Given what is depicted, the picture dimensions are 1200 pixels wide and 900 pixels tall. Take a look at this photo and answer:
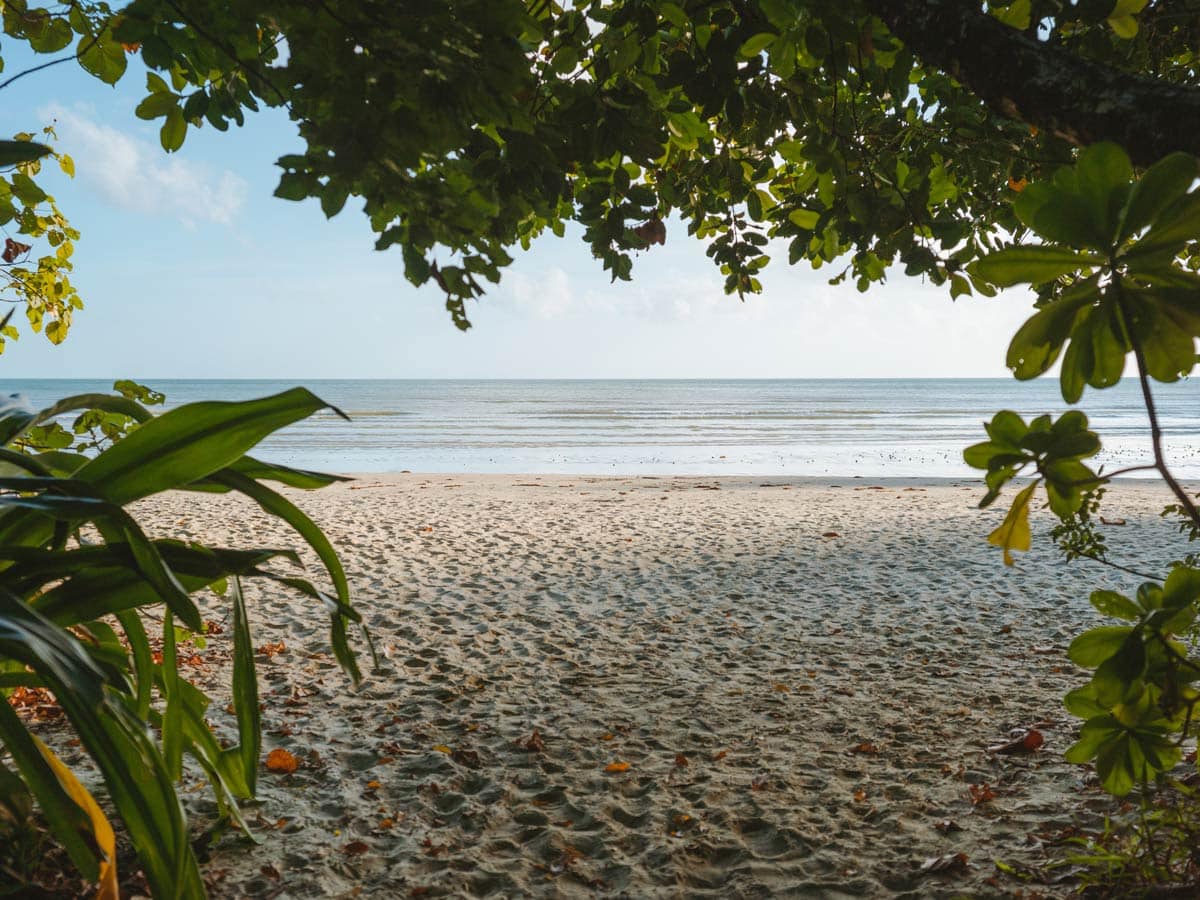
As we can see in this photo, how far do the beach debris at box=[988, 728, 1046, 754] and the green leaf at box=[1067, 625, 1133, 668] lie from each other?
1.54 m

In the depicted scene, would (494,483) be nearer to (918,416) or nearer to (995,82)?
(995,82)

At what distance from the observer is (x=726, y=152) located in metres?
2.50

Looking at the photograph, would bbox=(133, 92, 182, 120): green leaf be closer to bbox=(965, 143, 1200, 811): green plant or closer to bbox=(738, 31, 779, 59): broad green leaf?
bbox=(738, 31, 779, 59): broad green leaf

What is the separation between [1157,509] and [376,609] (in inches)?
302

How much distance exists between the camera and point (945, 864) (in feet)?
6.31

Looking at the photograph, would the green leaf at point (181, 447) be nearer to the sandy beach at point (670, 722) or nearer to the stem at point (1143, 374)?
the sandy beach at point (670, 722)

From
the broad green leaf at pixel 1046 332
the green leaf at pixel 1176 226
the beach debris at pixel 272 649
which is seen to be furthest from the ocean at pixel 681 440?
the green leaf at pixel 1176 226

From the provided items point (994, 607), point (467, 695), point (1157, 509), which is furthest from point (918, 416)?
point (467, 695)

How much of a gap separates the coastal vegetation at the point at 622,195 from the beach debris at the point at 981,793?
1.78 feet

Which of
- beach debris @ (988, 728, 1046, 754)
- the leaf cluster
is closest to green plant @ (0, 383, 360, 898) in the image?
the leaf cluster

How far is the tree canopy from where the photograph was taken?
1.06 m

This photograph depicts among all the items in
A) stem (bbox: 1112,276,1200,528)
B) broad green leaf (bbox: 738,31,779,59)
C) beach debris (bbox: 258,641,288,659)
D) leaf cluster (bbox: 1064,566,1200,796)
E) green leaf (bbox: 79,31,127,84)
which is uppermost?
green leaf (bbox: 79,31,127,84)

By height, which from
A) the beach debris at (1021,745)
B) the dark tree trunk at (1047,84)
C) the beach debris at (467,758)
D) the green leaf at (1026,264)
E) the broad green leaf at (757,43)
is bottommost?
the beach debris at (467,758)

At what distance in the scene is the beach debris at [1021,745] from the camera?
2.61m
